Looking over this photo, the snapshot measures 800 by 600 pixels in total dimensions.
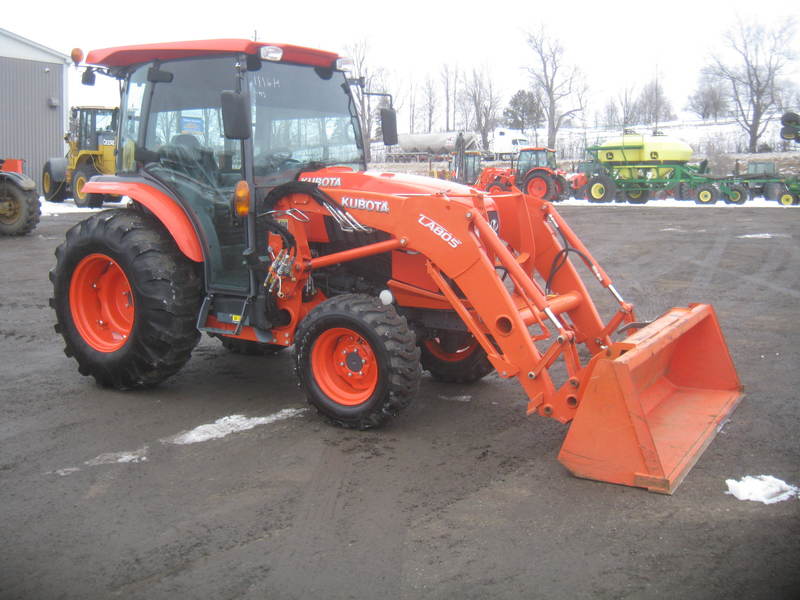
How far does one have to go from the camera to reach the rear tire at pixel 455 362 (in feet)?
19.6

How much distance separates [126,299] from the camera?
6.23 metres

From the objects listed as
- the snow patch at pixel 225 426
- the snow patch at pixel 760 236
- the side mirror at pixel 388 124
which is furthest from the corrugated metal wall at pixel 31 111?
the snow patch at pixel 225 426

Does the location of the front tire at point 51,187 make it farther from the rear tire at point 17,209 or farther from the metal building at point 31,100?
the rear tire at point 17,209

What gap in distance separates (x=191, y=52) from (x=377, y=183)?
5.54ft

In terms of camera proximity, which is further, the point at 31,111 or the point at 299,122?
the point at 31,111

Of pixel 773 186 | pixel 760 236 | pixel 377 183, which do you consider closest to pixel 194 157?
pixel 377 183

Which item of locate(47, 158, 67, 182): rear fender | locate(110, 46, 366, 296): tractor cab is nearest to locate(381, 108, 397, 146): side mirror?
locate(110, 46, 366, 296): tractor cab

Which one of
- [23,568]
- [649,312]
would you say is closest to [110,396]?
[23,568]

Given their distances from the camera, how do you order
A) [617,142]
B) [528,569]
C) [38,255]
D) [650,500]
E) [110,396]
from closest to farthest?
[528,569] < [650,500] < [110,396] < [38,255] < [617,142]

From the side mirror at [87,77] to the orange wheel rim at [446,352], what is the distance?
332cm

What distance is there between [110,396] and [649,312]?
5962mm

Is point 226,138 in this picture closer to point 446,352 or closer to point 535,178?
point 446,352

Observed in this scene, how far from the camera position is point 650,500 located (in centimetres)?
395

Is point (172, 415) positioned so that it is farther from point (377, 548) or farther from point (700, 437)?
point (700, 437)
